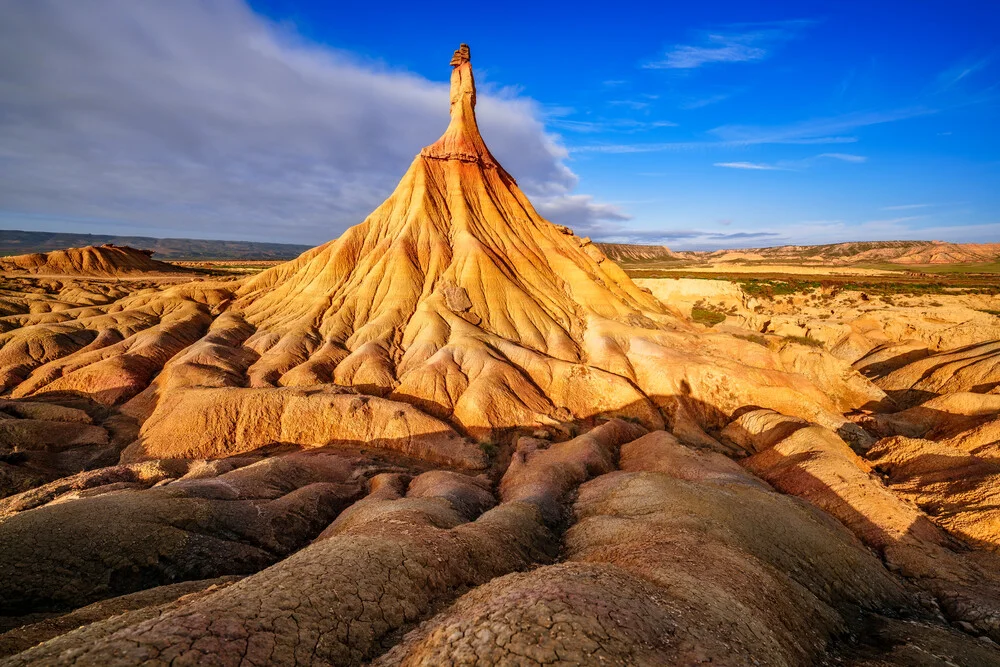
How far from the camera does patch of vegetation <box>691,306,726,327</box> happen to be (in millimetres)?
66088

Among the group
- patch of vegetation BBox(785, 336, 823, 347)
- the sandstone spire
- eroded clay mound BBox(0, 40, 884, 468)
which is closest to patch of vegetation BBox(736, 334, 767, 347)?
eroded clay mound BBox(0, 40, 884, 468)

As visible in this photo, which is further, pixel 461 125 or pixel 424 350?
pixel 461 125

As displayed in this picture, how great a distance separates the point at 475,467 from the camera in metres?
27.0

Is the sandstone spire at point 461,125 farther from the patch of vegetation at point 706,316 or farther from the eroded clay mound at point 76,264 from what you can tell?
the eroded clay mound at point 76,264

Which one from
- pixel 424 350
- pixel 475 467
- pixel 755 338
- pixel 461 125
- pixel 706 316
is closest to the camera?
pixel 475 467

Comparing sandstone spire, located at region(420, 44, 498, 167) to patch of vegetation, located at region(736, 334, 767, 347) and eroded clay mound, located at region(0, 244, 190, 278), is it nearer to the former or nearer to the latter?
patch of vegetation, located at region(736, 334, 767, 347)

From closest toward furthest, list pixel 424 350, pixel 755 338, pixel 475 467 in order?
pixel 475 467 → pixel 424 350 → pixel 755 338

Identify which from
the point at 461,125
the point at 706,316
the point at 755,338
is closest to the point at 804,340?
the point at 755,338

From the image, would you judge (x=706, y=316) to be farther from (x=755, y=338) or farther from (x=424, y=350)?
(x=424, y=350)

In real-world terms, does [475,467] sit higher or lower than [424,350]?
lower

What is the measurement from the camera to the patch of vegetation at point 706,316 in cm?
6609

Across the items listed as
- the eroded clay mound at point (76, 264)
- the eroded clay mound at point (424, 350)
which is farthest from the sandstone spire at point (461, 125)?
the eroded clay mound at point (76, 264)

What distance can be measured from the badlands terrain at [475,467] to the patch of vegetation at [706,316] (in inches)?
325

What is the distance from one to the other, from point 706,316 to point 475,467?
56145 millimetres
